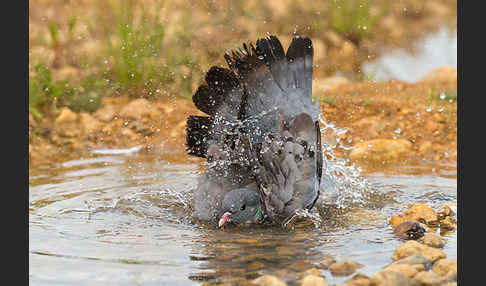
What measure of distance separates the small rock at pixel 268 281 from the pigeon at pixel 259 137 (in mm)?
1286

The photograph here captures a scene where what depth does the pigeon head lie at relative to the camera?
5.04 m

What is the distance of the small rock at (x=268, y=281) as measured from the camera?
357cm

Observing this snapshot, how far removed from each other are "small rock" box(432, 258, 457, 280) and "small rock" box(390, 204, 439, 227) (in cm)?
96

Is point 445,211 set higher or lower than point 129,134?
lower

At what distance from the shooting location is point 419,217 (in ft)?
16.0

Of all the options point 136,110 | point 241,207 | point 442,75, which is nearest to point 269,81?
point 241,207

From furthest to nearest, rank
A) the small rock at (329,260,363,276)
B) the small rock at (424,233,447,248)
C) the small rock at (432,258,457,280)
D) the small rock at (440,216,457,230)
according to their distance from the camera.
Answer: the small rock at (440,216,457,230), the small rock at (424,233,447,248), the small rock at (329,260,363,276), the small rock at (432,258,457,280)

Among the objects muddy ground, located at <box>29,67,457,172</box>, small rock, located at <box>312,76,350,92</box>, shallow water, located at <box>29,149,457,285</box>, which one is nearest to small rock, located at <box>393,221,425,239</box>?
shallow water, located at <box>29,149,457,285</box>

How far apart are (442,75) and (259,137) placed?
4300mm

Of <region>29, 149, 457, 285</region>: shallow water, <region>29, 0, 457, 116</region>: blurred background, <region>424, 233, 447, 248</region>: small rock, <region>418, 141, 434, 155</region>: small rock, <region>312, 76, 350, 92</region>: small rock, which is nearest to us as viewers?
<region>29, 149, 457, 285</region>: shallow water

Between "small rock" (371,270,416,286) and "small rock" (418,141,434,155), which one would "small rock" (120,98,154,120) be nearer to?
"small rock" (418,141,434,155)

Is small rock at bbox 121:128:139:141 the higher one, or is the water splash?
small rock at bbox 121:128:139:141

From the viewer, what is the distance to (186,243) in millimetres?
4535

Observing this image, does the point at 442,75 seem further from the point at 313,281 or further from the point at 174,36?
the point at 313,281
